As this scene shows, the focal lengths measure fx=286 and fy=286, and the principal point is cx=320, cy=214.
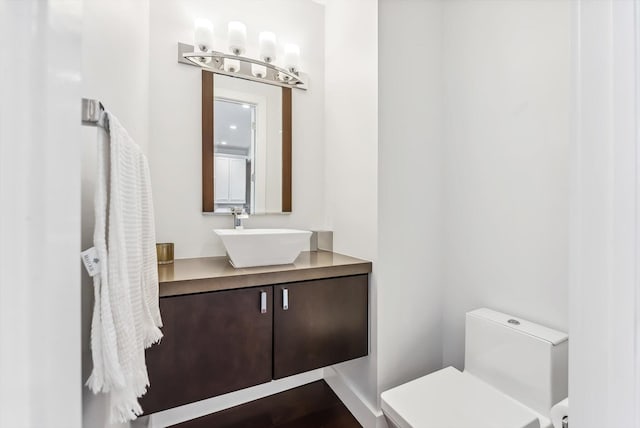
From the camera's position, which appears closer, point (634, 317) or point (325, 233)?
point (634, 317)

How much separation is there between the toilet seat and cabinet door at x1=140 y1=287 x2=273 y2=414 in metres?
0.60

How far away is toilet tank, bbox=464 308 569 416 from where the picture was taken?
1.17 m

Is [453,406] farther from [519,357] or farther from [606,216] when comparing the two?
[606,216]

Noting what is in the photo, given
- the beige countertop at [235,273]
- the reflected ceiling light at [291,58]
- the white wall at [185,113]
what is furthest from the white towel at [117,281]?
the reflected ceiling light at [291,58]

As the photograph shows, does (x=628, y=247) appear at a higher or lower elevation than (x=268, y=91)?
lower

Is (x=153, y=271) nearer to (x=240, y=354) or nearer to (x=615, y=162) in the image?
(x=240, y=354)

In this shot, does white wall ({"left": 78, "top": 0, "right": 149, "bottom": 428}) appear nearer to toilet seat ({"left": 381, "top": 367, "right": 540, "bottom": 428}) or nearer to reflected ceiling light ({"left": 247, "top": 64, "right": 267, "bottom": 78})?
reflected ceiling light ({"left": 247, "top": 64, "right": 267, "bottom": 78})

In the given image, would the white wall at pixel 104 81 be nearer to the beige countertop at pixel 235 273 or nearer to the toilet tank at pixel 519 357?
the beige countertop at pixel 235 273

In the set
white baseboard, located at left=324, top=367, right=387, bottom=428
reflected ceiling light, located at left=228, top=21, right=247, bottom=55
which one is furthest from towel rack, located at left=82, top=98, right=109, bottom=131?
white baseboard, located at left=324, top=367, right=387, bottom=428

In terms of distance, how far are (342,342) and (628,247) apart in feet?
4.28

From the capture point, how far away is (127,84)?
1.06 metres

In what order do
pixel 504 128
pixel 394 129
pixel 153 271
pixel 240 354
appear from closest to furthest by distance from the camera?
pixel 153 271 < pixel 240 354 < pixel 504 128 < pixel 394 129

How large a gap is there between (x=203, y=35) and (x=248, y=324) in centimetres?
155

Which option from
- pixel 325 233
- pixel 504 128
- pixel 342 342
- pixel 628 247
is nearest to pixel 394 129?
pixel 504 128
